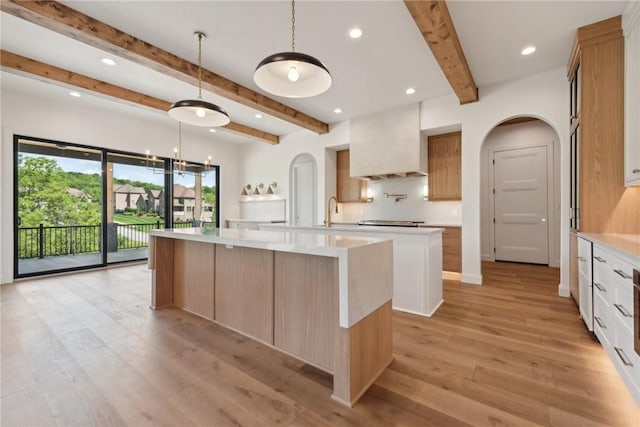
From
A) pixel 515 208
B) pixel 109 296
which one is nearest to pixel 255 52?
pixel 109 296

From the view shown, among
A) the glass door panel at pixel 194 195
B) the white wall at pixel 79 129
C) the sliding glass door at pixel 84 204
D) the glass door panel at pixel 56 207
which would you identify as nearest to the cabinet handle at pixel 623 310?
the sliding glass door at pixel 84 204

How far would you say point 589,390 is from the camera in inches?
65.2

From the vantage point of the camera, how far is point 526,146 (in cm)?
541

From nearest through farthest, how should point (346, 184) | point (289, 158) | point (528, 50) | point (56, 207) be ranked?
point (528, 50) < point (56, 207) < point (346, 184) < point (289, 158)

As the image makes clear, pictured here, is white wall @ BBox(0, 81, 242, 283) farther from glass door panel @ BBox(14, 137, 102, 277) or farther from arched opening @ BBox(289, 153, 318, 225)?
arched opening @ BBox(289, 153, 318, 225)

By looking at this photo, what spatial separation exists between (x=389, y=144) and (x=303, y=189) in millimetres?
2362

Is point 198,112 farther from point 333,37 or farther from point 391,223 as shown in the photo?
point 391,223

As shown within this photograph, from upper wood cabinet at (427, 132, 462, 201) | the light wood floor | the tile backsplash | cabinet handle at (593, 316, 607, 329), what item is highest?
upper wood cabinet at (427, 132, 462, 201)

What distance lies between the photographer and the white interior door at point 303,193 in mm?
6387

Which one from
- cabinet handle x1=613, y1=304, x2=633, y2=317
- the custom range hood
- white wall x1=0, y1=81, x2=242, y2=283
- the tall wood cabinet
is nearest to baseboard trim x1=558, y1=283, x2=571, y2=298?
the tall wood cabinet

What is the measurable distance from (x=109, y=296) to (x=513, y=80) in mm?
6213

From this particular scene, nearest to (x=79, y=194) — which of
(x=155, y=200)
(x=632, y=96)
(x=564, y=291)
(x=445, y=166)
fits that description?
(x=155, y=200)

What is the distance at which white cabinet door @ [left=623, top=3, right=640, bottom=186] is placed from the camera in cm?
231

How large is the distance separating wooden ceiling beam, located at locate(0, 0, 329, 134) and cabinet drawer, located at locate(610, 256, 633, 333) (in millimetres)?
4368
